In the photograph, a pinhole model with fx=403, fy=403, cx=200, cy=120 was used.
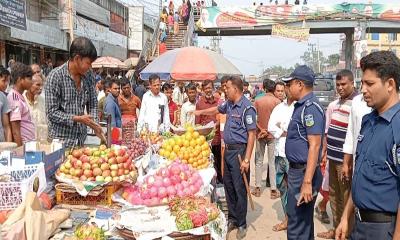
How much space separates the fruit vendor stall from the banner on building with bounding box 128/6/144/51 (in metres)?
36.4

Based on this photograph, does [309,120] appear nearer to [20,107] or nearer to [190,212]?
[190,212]

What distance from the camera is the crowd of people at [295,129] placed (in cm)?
238

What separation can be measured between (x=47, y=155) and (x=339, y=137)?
10.6 feet

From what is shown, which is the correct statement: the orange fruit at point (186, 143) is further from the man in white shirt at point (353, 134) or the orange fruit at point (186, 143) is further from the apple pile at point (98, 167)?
the man in white shirt at point (353, 134)

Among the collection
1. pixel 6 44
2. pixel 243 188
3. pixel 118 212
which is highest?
pixel 6 44

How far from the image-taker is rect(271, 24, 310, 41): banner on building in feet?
85.9

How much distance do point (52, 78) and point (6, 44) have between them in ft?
51.7

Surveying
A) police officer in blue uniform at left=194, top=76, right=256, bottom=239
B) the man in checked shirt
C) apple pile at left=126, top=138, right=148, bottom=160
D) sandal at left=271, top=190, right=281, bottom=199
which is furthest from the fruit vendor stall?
sandal at left=271, top=190, right=281, bottom=199

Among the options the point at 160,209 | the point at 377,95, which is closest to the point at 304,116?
the point at 377,95

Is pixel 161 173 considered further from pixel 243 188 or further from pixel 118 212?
pixel 243 188

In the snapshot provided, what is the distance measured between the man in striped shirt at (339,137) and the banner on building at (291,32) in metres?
22.5

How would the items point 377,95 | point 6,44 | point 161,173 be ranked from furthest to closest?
point 6,44
point 161,173
point 377,95

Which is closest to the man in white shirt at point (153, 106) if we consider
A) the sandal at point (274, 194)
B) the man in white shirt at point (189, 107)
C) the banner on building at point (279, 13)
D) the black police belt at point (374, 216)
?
the man in white shirt at point (189, 107)

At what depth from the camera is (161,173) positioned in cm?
334
